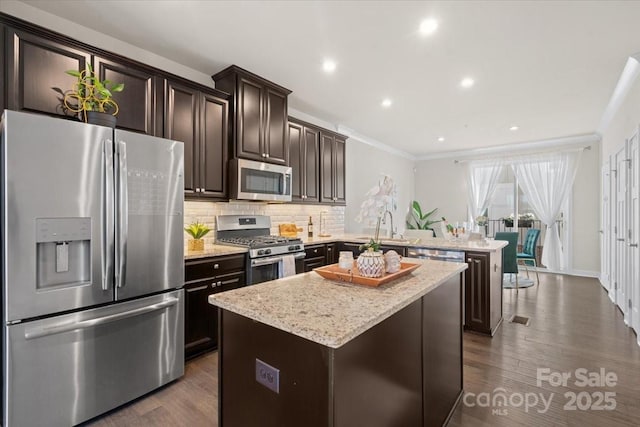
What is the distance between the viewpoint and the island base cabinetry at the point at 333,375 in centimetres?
95

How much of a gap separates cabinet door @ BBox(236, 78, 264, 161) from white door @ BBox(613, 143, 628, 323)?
4.14m

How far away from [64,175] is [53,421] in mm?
1381

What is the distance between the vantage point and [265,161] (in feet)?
11.5

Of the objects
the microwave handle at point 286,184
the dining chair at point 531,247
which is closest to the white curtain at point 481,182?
the dining chair at point 531,247

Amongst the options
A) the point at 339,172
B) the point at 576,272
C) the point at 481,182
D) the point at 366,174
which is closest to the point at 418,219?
the point at 481,182

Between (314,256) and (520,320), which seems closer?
(520,320)

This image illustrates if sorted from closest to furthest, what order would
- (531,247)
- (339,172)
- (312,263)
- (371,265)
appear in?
(371,265), (312,263), (339,172), (531,247)

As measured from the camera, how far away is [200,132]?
9.72ft

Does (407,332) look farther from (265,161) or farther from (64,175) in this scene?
(265,161)

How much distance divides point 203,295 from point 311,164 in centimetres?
240

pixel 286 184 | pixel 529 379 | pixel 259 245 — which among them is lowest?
pixel 529 379

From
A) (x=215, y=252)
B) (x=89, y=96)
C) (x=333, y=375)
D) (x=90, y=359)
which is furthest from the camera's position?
(x=215, y=252)

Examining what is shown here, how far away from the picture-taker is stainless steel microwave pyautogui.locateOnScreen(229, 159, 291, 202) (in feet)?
10.5

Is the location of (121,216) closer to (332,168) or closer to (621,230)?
(332,168)
